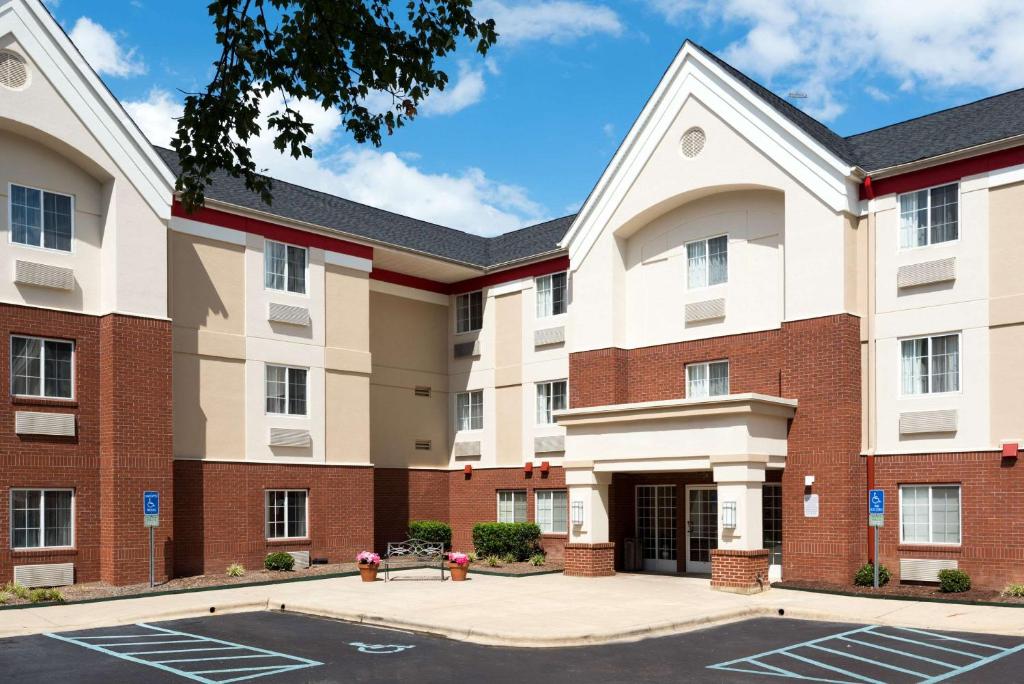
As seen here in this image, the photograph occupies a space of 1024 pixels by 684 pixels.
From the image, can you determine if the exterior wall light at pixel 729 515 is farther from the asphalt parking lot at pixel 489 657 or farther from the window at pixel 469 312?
the window at pixel 469 312

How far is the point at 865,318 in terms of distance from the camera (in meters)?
22.8

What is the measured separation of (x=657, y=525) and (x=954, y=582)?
26.3 ft

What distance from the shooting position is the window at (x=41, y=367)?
2200cm

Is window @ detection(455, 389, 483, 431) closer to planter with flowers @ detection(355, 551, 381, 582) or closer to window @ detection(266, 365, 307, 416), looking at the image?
window @ detection(266, 365, 307, 416)

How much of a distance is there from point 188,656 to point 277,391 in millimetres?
12855

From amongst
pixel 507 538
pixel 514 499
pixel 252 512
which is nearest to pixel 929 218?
pixel 507 538

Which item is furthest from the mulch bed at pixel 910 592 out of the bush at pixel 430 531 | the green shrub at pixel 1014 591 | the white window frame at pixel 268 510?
the white window frame at pixel 268 510

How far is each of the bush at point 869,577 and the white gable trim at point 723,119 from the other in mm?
7797

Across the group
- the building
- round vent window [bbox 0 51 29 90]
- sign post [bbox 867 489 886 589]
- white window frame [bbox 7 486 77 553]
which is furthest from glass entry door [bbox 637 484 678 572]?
round vent window [bbox 0 51 29 90]

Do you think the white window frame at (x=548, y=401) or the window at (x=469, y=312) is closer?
the white window frame at (x=548, y=401)

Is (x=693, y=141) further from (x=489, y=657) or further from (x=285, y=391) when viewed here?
(x=489, y=657)

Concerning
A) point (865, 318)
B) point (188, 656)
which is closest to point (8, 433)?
point (188, 656)

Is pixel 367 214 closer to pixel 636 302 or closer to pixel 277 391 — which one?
pixel 277 391

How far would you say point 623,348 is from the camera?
27.1m
